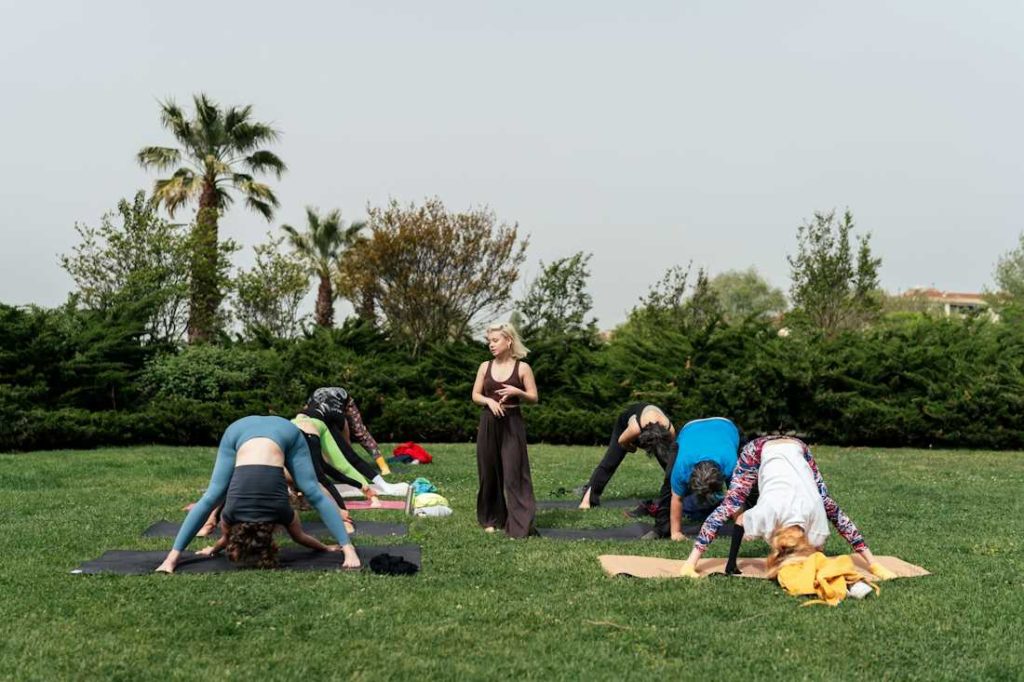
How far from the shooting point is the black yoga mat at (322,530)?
7.55m

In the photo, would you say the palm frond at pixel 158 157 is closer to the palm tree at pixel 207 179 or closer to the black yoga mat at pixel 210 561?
the palm tree at pixel 207 179

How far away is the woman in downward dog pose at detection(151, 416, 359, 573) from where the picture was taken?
5.98 meters

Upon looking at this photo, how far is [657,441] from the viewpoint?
28.8ft

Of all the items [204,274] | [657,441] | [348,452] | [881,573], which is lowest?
[881,573]

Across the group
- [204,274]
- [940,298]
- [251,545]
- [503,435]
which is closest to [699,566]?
[503,435]

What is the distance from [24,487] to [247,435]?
6.18 meters

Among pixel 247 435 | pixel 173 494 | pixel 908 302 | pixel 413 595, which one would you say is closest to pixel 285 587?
pixel 413 595

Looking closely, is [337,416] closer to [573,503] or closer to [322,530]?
[322,530]

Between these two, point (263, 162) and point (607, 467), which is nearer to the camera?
point (607, 467)

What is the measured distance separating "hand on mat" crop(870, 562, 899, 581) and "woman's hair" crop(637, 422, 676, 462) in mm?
2832

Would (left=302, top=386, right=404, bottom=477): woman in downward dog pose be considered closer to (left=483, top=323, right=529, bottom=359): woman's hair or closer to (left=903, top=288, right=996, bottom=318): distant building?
(left=483, top=323, right=529, bottom=359): woman's hair

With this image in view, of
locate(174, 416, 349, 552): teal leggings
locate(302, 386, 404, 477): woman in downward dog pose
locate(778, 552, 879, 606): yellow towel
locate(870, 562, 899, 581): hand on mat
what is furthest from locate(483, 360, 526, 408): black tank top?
locate(870, 562, 899, 581): hand on mat

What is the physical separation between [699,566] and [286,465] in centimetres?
287

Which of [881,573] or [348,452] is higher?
[348,452]
